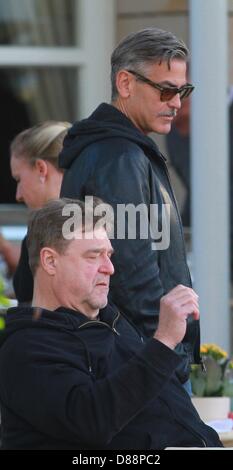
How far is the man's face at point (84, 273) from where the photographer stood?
338cm

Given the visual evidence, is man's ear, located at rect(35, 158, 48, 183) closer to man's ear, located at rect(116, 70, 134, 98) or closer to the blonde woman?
the blonde woman

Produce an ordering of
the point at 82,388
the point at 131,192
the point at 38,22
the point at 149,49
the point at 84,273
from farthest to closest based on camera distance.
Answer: the point at 38,22, the point at 149,49, the point at 131,192, the point at 84,273, the point at 82,388

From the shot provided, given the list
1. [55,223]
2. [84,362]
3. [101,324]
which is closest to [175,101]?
[55,223]

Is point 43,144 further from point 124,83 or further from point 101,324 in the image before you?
point 101,324

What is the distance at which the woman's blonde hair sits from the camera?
4.57 metres

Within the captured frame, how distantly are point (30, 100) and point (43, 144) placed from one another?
2694 millimetres

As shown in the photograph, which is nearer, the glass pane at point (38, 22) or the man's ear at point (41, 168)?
the man's ear at point (41, 168)

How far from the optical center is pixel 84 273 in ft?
11.1

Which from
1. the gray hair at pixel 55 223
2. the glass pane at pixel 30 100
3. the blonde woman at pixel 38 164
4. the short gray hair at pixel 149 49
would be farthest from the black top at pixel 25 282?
the glass pane at pixel 30 100

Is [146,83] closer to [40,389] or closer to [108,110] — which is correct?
[108,110]

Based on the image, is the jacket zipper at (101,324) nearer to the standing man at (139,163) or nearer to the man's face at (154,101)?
the standing man at (139,163)

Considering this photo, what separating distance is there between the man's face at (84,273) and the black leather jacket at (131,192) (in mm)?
194

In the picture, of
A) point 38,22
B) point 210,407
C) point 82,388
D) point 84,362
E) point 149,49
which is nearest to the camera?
point 82,388

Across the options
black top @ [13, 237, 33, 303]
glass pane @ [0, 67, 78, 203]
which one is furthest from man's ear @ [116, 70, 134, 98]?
glass pane @ [0, 67, 78, 203]
